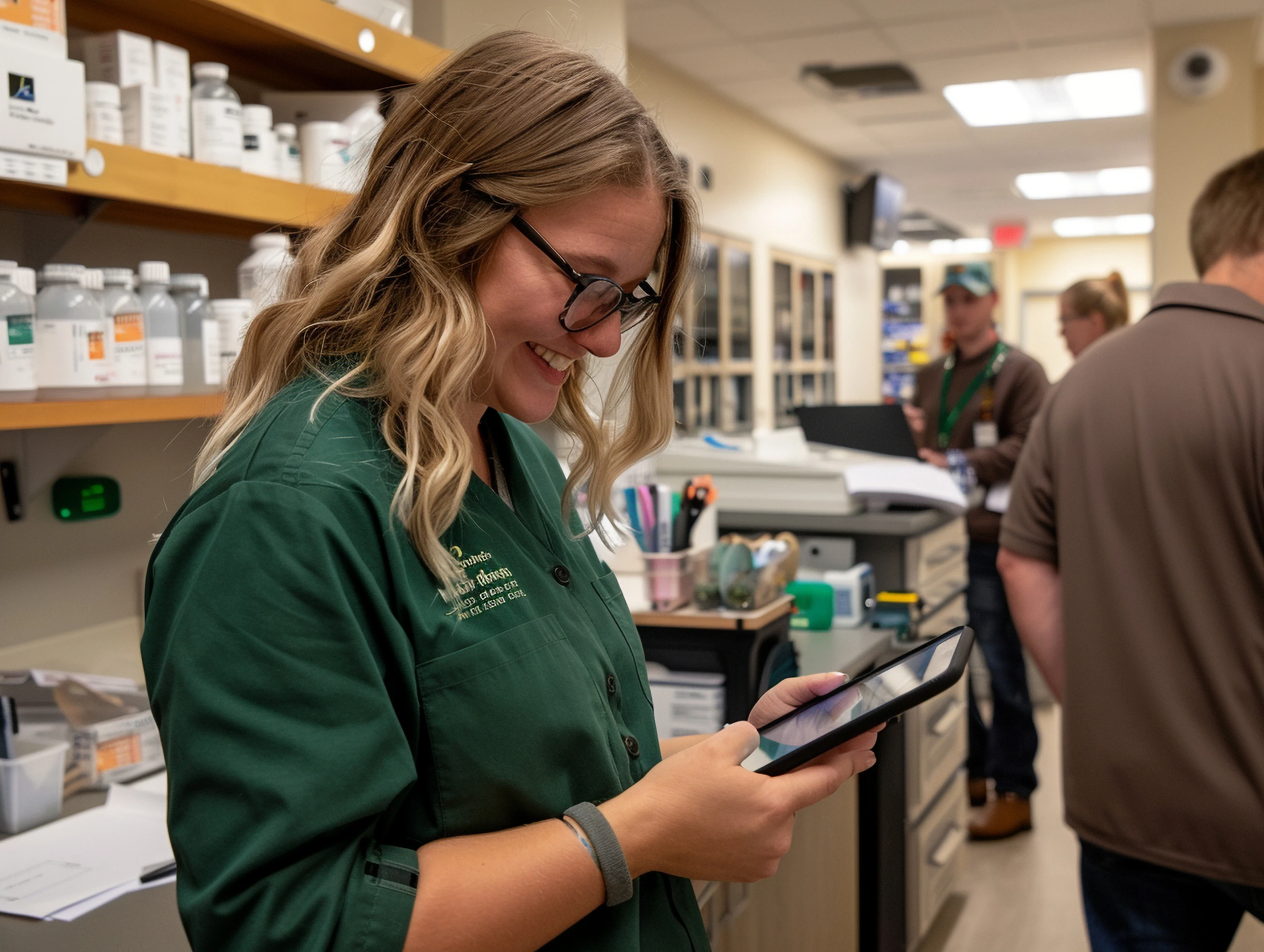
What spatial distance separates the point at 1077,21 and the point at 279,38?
4266mm

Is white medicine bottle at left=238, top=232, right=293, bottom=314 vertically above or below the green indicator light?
above

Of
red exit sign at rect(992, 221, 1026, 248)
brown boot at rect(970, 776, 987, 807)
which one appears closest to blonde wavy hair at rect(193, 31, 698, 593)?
brown boot at rect(970, 776, 987, 807)

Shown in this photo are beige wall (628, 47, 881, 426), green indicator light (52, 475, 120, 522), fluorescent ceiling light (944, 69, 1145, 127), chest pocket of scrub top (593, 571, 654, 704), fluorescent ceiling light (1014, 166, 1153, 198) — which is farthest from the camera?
fluorescent ceiling light (1014, 166, 1153, 198)

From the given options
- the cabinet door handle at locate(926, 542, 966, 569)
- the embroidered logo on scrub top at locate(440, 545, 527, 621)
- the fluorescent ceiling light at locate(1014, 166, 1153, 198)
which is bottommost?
the cabinet door handle at locate(926, 542, 966, 569)

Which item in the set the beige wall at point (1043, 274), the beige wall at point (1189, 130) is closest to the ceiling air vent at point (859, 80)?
the beige wall at point (1189, 130)

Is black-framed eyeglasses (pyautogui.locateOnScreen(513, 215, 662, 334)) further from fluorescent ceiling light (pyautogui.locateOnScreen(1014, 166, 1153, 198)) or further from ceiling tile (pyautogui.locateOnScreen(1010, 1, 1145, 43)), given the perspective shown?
fluorescent ceiling light (pyautogui.locateOnScreen(1014, 166, 1153, 198))

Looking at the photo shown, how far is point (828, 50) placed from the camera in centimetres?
532

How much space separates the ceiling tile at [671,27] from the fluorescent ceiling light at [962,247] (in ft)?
30.7

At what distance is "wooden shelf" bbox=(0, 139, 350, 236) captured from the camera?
1.52 m

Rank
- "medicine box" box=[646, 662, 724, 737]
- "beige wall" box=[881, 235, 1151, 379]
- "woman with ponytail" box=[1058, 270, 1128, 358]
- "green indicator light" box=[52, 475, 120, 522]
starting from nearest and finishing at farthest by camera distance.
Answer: "green indicator light" box=[52, 475, 120, 522] < "medicine box" box=[646, 662, 724, 737] < "woman with ponytail" box=[1058, 270, 1128, 358] < "beige wall" box=[881, 235, 1151, 379]

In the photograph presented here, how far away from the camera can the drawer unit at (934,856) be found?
2.70 metres

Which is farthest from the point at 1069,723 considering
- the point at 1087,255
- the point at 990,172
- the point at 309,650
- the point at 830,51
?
the point at 1087,255

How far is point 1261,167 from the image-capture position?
165 cm

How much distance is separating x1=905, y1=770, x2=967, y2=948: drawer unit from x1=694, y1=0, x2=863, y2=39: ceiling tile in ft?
10.7
